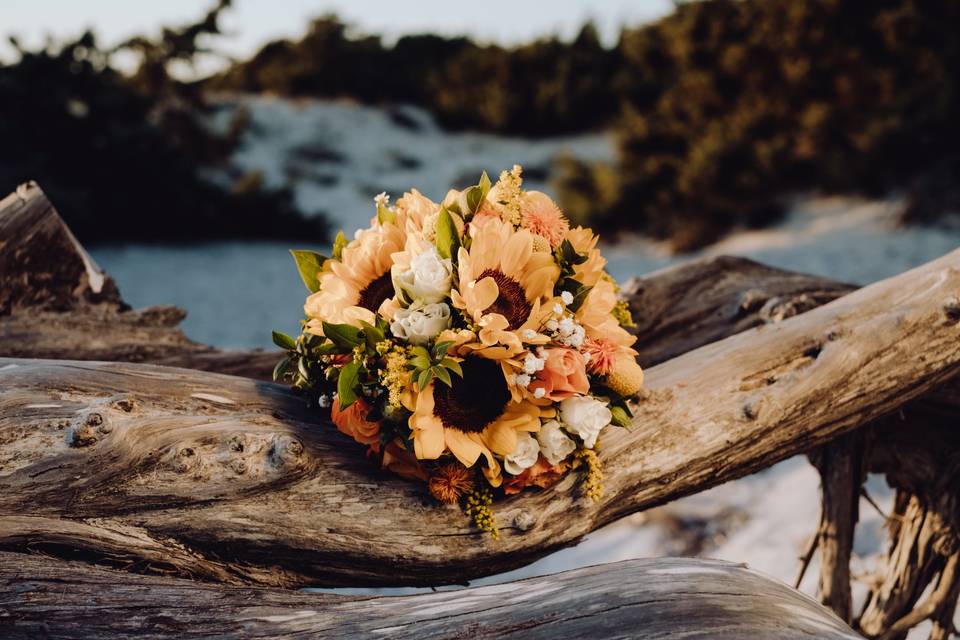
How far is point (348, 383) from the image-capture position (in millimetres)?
1698

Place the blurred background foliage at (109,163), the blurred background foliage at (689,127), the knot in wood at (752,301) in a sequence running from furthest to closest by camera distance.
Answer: the blurred background foliage at (109,163) → the blurred background foliage at (689,127) → the knot in wood at (752,301)

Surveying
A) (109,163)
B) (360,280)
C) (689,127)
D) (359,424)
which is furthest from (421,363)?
(689,127)

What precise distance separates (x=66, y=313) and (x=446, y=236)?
1.96 meters

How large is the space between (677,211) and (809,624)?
8985 millimetres

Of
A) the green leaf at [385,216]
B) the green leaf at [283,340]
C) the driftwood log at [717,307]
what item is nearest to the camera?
the green leaf at [283,340]

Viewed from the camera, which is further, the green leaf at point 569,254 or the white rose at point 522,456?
the green leaf at point 569,254

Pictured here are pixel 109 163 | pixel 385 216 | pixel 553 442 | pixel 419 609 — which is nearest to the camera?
pixel 419 609

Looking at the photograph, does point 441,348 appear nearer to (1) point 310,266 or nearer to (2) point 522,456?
(2) point 522,456

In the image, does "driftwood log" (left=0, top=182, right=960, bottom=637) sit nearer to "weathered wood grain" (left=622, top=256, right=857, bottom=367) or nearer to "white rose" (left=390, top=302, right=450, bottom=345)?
"weathered wood grain" (left=622, top=256, right=857, bottom=367)

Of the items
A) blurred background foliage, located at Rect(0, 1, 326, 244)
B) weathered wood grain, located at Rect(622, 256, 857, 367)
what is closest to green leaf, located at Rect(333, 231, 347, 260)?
weathered wood grain, located at Rect(622, 256, 857, 367)

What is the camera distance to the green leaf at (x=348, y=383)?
1.68 metres

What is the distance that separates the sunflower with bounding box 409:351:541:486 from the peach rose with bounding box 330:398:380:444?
15cm

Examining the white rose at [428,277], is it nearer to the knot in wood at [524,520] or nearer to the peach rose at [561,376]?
the peach rose at [561,376]

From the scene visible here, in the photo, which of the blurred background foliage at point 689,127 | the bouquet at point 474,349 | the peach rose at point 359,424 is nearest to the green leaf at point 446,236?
the bouquet at point 474,349
